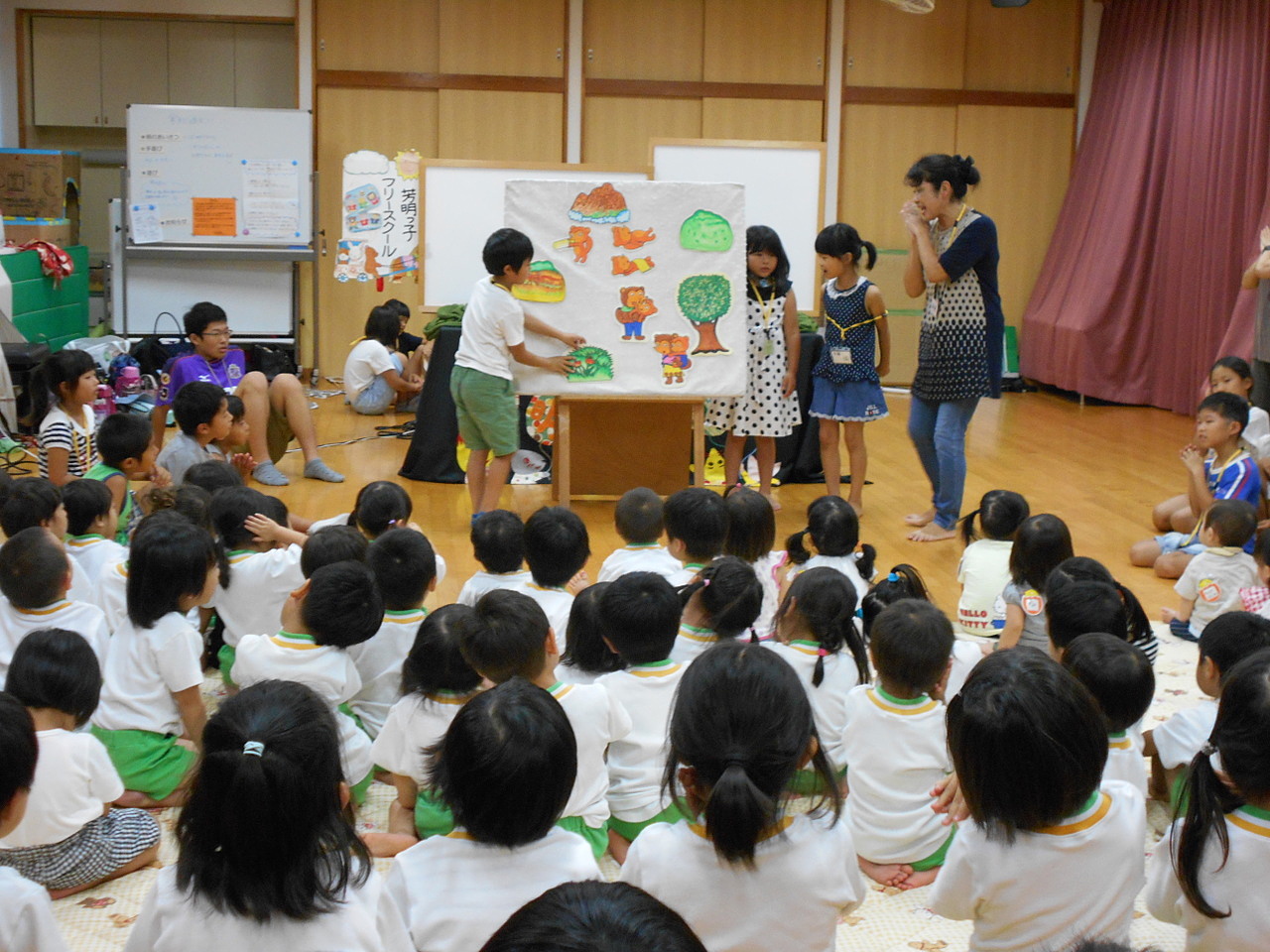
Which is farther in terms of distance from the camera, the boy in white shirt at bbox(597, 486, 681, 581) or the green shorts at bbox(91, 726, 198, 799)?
the boy in white shirt at bbox(597, 486, 681, 581)

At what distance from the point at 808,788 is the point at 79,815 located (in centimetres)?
112

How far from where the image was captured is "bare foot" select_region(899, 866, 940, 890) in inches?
84.2

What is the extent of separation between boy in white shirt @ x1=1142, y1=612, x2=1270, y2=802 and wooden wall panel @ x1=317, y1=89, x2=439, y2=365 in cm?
713

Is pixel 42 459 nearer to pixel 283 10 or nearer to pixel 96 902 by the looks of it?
pixel 96 902

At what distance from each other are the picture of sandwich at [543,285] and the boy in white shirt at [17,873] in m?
3.24

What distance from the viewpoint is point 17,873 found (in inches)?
55.5

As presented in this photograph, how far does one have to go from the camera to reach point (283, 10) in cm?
855

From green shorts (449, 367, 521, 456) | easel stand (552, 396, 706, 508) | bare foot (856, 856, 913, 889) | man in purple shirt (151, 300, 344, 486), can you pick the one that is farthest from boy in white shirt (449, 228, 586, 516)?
bare foot (856, 856, 913, 889)

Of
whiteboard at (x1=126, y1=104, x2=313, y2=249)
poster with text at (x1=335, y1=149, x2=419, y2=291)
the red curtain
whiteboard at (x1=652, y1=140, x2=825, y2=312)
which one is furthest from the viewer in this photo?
poster with text at (x1=335, y1=149, x2=419, y2=291)

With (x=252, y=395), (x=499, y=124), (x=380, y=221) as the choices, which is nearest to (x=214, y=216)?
(x=380, y=221)

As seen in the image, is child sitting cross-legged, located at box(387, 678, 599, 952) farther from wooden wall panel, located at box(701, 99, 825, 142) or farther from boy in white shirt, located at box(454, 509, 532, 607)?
wooden wall panel, located at box(701, 99, 825, 142)

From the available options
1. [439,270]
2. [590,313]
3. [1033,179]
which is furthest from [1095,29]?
[590,313]

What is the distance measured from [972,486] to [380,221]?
14.6ft

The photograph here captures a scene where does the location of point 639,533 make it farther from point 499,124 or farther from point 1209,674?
point 499,124
